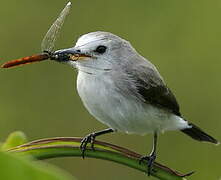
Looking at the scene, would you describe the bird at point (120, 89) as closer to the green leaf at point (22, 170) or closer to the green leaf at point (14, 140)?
the green leaf at point (14, 140)

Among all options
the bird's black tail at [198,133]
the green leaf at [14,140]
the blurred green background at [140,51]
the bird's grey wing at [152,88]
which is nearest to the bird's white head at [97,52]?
the bird's grey wing at [152,88]

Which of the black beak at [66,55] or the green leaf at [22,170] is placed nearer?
the green leaf at [22,170]

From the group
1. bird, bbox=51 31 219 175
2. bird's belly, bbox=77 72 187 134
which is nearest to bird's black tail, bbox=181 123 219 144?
bird, bbox=51 31 219 175

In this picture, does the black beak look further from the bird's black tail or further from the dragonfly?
the bird's black tail

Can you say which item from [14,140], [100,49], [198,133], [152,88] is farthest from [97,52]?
[14,140]

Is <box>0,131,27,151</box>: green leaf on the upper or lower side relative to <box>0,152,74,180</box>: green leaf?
lower

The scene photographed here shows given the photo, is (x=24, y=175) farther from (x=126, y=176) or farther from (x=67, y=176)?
(x=126, y=176)
